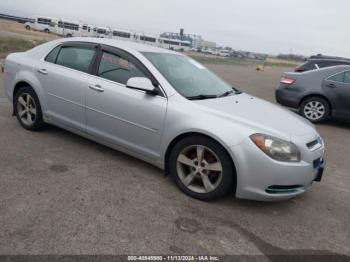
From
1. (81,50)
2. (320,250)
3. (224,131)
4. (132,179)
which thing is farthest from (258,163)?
(81,50)

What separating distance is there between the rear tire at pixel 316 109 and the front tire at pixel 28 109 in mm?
6127

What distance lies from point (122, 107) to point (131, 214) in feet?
4.54

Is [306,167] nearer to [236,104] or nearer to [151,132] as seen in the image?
[236,104]

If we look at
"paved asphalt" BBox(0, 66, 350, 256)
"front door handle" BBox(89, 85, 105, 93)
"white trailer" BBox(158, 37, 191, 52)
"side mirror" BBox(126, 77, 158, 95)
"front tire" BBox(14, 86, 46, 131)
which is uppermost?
"side mirror" BBox(126, 77, 158, 95)

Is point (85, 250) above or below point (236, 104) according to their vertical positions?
below

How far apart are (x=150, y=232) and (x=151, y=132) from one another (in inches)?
50.3

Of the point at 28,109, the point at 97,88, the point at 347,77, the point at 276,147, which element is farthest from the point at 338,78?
the point at 28,109

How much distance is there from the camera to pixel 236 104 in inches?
164

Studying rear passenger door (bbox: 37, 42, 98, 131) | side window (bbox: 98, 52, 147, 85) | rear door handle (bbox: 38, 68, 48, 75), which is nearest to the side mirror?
side window (bbox: 98, 52, 147, 85)

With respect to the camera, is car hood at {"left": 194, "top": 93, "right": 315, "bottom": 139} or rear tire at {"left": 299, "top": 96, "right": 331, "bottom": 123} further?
rear tire at {"left": 299, "top": 96, "right": 331, "bottom": 123}

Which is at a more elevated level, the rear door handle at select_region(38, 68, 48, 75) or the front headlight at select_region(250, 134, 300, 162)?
the rear door handle at select_region(38, 68, 48, 75)

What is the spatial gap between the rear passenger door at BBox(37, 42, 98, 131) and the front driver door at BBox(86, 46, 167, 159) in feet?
0.50

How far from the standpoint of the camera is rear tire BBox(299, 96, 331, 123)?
8398 mm

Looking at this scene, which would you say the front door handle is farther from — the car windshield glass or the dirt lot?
the dirt lot
